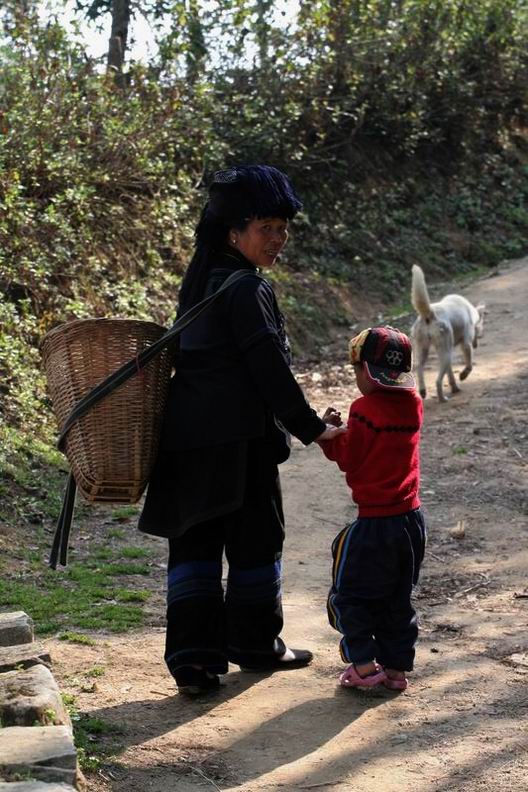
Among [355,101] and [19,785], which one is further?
[355,101]

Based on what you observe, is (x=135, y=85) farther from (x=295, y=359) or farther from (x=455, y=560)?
→ (x=455, y=560)

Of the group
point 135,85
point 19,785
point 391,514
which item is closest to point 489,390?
point 135,85

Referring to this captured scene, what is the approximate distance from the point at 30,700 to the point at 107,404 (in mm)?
1103

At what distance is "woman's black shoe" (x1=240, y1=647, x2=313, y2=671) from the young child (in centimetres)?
39

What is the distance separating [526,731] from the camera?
397 cm

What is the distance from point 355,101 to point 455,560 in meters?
11.7

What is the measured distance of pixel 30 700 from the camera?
11.5ft

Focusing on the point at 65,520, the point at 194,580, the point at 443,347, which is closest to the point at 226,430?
the point at 194,580

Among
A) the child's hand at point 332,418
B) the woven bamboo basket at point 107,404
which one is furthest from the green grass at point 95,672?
the child's hand at point 332,418

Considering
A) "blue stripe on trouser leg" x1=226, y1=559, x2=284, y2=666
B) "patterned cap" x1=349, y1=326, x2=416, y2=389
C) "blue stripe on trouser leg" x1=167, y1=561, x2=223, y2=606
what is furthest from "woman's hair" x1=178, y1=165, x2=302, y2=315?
"blue stripe on trouser leg" x1=226, y1=559, x2=284, y2=666

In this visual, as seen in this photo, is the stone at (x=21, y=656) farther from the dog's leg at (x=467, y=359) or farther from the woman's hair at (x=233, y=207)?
the dog's leg at (x=467, y=359)

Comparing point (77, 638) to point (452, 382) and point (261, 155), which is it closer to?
point (452, 382)

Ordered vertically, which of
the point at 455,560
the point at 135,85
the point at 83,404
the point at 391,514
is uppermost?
the point at 135,85

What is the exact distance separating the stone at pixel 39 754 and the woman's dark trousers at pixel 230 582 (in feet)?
3.64
